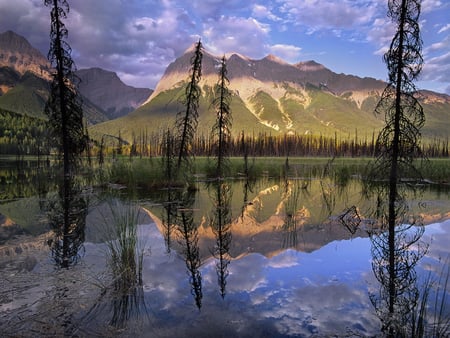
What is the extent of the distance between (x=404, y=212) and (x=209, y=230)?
9516 mm

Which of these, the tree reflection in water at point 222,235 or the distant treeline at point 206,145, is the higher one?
the distant treeline at point 206,145

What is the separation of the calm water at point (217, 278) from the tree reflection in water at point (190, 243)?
0.03 m

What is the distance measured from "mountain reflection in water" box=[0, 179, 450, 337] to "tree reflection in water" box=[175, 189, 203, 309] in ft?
0.11

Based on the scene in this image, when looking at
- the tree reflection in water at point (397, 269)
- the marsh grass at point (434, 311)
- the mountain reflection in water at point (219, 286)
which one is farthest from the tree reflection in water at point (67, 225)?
the marsh grass at point (434, 311)

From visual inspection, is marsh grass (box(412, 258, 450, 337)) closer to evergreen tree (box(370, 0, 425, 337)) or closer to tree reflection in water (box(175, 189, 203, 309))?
evergreen tree (box(370, 0, 425, 337))

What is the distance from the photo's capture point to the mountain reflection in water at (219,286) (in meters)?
5.54

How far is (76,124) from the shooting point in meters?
→ 26.6

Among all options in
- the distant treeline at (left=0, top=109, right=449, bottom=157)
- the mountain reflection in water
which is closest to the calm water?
the mountain reflection in water

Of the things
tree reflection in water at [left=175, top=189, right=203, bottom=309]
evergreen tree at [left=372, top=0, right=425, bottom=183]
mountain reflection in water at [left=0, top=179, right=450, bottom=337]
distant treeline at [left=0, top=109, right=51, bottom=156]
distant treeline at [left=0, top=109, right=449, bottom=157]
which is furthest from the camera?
distant treeline at [left=0, top=109, right=51, bottom=156]

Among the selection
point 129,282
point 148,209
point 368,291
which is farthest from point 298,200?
point 129,282

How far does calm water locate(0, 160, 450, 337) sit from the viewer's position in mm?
5594

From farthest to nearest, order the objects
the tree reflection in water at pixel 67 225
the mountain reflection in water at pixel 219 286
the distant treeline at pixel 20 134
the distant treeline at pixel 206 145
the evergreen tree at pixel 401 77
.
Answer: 1. the distant treeline at pixel 20 134
2. the distant treeline at pixel 206 145
3. the evergreen tree at pixel 401 77
4. the tree reflection in water at pixel 67 225
5. the mountain reflection in water at pixel 219 286

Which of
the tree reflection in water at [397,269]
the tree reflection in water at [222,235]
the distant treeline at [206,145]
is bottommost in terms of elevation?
the tree reflection in water at [222,235]

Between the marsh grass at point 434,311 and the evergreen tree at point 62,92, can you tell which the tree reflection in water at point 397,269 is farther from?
the evergreen tree at point 62,92
